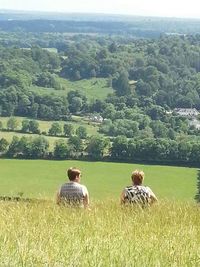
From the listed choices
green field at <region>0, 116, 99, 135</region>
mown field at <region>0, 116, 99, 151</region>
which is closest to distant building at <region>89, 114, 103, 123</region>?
green field at <region>0, 116, 99, 135</region>

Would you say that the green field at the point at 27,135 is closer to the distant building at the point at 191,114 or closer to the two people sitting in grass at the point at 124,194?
the distant building at the point at 191,114

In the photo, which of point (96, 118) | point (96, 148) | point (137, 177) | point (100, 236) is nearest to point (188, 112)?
point (96, 118)

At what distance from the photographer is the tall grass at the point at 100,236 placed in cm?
411

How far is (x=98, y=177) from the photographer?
42.9 m

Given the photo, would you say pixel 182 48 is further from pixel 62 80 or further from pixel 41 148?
pixel 41 148

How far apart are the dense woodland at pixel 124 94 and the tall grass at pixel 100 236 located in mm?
45336

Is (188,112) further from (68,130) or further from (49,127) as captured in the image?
(68,130)

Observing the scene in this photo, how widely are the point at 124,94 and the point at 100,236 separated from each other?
103 metres

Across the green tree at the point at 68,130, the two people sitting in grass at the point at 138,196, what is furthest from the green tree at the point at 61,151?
the two people sitting in grass at the point at 138,196

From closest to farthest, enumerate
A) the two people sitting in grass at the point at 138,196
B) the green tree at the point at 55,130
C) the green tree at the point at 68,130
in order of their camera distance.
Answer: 1. the two people sitting in grass at the point at 138,196
2. the green tree at the point at 68,130
3. the green tree at the point at 55,130

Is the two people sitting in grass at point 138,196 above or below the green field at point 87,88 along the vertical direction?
above

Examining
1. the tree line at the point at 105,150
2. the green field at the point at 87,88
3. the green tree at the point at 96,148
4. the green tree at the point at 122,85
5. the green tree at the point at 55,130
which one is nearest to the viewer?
the tree line at the point at 105,150

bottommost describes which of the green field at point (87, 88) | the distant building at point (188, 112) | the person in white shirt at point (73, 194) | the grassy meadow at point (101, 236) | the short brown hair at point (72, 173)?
the distant building at point (188, 112)

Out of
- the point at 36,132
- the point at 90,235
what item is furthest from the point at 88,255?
the point at 36,132
